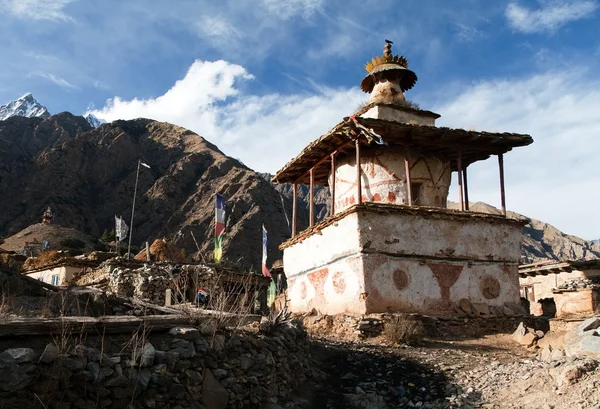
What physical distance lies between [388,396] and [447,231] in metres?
8.21

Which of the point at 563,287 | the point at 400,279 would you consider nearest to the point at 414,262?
the point at 400,279

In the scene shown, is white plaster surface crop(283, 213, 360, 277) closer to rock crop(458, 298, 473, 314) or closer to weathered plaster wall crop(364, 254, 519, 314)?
weathered plaster wall crop(364, 254, 519, 314)

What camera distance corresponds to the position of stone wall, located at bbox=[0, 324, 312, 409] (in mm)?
5426

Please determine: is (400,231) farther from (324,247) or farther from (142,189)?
(142,189)

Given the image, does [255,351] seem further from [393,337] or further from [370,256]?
[370,256]

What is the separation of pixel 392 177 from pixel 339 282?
168 inches

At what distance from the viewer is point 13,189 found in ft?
291

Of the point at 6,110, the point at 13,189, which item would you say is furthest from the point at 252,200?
the point at 6,110

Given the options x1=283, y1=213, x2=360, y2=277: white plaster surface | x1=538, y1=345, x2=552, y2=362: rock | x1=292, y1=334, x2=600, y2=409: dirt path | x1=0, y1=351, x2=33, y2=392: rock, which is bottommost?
x1=292, y1=334, x2=600, y2=409: dirt path

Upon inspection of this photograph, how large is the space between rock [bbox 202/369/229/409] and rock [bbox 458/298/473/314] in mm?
10411

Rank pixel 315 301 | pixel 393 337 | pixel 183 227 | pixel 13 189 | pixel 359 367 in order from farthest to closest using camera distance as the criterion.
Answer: pixel 13 189
pixel 183 227
pixel 315 301
pixel 393 337
pixel 359 367

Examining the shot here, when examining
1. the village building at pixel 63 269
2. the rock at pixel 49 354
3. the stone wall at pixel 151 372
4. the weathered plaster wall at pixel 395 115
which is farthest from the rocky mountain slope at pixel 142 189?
the rock at pixel 49 354

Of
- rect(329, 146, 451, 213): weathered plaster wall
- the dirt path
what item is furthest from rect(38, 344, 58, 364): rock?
rect(329, 146, 451, 213): weathered plaster wall

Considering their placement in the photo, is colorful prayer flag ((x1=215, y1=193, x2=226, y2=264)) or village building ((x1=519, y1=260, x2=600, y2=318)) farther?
colorful prayer flag ((x1=215, y1=193, x2=226, y2=264))
